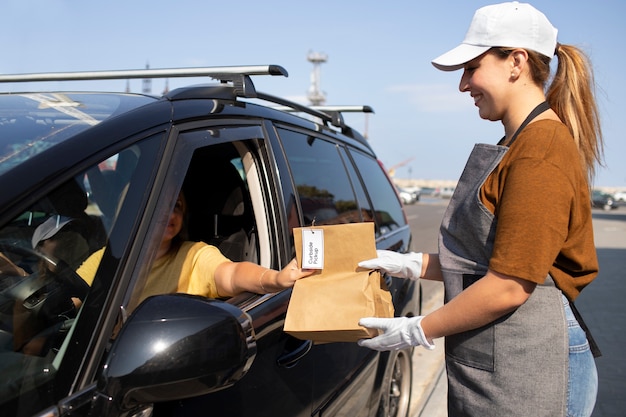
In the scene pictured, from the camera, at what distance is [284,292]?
224 cm

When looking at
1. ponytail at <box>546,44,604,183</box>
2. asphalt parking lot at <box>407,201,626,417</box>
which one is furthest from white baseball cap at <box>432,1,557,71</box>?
asphalt parking lot at <box>407,201,626,417</box>

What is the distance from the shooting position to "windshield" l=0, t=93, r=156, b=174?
58.2 inches

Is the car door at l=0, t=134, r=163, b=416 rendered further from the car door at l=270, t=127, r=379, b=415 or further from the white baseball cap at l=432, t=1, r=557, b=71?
the white baseball cap at l=432, t=1, r=557, b=71

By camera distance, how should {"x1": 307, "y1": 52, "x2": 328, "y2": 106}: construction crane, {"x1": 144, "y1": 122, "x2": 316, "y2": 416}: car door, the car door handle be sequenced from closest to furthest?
{"x1": 144, "y1": 122, "x2": 316, "y2": 416}: car door, the car door handle, {"x1": 307, "y1": 52, "x2": 328, "y2": 106}: construction crane

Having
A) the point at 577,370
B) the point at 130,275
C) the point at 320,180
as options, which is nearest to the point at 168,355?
the point at 130,275

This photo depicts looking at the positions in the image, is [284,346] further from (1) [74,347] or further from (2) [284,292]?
(1) [74,347]

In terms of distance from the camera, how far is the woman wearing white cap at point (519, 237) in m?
1.58

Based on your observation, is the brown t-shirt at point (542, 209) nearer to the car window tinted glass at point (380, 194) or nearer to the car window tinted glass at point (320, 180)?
the car window tinted glass at point (320, 180)

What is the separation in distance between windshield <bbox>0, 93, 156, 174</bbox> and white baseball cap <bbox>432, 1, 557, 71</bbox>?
100cm

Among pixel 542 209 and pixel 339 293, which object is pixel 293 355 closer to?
pixel 339 293

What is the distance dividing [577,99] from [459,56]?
0.39 meters

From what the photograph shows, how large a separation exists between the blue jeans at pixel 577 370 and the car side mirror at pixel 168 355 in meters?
0.97

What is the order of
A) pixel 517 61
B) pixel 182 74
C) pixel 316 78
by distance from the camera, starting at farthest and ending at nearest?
pixel 316 78
pixel 182 74
pixel 517 61

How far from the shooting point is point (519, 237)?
1554mm
